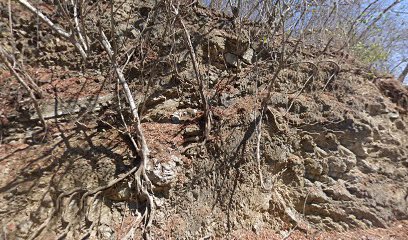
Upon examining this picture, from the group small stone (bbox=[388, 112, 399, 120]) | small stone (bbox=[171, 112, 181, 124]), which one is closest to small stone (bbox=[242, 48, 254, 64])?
small stone (bbox=[171, 112, 181, 124])

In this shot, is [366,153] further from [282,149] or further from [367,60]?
[367,60]

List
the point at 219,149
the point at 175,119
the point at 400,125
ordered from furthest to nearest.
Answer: the point at 400,125
the point at 175,119
the point at 219,149

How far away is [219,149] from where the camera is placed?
544cm

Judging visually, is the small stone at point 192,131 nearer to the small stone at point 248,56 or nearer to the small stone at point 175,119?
the small stone at point 175,119

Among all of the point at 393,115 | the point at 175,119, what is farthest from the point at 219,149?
the point at 393,115

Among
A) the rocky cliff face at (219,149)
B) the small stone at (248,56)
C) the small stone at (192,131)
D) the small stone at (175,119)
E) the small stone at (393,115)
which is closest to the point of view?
the rocky cliff face at (219,149)

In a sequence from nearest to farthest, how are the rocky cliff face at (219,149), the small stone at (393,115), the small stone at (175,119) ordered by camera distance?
the rocky cliff face at (219,149), the small stone at (175,119), the small stone at (393,115)

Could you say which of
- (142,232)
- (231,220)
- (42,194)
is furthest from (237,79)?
(42,194)

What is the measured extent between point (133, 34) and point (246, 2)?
10.1 ft

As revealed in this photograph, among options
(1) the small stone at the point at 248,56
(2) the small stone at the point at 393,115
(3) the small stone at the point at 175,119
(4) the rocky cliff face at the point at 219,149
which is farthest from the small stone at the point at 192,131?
(2) the small stone at the point at 393,115

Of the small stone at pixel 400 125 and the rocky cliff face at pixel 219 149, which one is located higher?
the small stone at pixel 400 125

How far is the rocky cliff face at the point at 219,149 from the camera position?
170 inches

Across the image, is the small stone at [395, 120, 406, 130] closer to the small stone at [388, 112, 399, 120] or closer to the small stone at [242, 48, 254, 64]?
the small stone at [388, 112, 399, 120]

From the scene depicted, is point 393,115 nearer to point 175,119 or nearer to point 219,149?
point 219,149
